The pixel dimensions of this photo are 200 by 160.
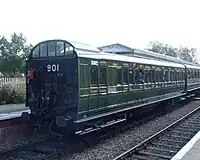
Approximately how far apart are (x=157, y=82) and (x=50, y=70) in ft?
27.9

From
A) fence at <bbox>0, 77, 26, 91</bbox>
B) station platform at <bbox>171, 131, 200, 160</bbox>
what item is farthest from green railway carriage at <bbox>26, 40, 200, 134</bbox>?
fence at <bbox>0, 77, 26, 91</bbox>

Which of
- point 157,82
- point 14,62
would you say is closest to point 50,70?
point 157,82

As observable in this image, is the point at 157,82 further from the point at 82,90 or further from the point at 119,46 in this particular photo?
the point at 119,46

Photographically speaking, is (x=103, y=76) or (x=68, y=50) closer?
(x=68, y=50)

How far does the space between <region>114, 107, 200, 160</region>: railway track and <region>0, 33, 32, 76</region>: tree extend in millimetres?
36761

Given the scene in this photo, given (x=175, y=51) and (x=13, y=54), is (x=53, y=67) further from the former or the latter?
(x=175, y=51)

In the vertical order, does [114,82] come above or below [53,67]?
below

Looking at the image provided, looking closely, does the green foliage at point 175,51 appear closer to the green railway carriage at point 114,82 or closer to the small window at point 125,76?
the green railway carriage at point 114,82

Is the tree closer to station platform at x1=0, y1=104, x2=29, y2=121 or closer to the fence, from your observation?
the fence

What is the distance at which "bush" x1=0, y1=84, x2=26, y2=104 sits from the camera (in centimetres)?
1956

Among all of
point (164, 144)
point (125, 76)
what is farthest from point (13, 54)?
point (164, 144)

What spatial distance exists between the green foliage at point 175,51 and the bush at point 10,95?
7149 centimetres

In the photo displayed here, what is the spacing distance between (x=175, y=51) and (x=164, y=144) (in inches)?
3231

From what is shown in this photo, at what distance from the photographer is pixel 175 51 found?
3514 inches
